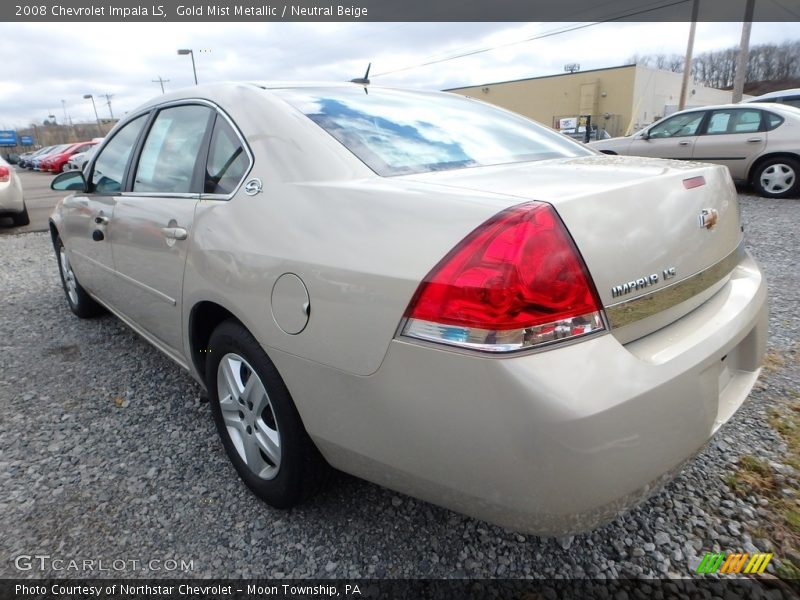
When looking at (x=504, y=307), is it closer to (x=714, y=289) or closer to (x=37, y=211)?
(x=714, y=289)

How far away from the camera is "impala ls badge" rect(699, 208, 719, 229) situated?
1587mm

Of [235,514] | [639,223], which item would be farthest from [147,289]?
[639,223]

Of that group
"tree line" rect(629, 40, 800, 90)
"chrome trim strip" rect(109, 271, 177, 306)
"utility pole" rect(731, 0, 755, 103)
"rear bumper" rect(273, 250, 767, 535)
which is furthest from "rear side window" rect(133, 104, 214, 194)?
"tree line" rect(629, 40, 800, 90)

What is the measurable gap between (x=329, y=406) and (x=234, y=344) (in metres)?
0.54

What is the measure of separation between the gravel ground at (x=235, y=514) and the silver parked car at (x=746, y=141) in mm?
6533

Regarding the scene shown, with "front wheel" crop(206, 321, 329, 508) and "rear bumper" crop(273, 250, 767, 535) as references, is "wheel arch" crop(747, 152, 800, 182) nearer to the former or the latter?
"rear bumper" crop(273, 250, 767, 535)

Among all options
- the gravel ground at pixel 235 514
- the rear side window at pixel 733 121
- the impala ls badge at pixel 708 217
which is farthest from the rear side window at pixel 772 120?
the impala ls badge at pixel 708 217

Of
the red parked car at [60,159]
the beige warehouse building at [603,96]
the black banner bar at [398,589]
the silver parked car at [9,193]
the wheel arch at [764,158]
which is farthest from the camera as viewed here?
the beige warehouse building at [603,96]

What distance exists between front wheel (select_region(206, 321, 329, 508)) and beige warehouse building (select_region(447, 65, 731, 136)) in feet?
112

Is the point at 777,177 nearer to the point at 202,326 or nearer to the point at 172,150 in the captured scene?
the point at 172,150

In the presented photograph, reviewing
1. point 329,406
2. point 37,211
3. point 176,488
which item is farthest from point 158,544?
point 37,211

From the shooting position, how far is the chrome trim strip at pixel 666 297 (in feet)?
4.31
